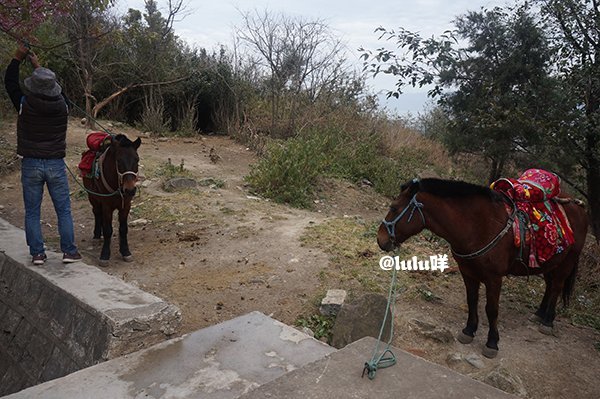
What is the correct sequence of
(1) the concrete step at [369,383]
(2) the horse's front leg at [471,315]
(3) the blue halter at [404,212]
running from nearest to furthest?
(1) the concrete step at [369,383]
(3) the blue halter at [404,212]
(2) the horse's front leg at [471,315]

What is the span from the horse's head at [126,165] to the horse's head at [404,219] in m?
2.69

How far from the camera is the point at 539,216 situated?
373 cm

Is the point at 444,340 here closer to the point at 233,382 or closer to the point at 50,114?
the point at 233,382

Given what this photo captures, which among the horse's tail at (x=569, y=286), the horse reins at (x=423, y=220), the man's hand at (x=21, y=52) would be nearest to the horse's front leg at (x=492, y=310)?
the horse reins at (x=423, y=220)

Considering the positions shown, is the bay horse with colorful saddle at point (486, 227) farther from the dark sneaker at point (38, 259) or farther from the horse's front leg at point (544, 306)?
the dark sneaker at point (38, 259)

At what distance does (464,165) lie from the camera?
34.6 ft

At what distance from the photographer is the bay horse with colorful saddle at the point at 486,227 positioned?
349cm

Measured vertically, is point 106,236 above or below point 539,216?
below

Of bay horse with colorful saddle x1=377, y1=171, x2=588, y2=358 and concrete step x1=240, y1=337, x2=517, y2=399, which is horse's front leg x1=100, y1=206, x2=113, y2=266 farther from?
concrete step x1=240, y1=337, x2=517, y2=399

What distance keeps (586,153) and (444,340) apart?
163 inches

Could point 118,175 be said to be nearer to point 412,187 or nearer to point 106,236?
point 106,236

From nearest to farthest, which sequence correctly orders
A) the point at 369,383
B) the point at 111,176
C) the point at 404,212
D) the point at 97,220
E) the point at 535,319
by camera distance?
the point at 369,383 → the point at 404,212 → the point at 535,319 → the point at 111,176 → the point at 97,220

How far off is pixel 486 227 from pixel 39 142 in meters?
3.89

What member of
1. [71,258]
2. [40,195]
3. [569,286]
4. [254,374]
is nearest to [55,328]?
[71,258]
